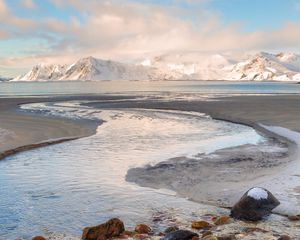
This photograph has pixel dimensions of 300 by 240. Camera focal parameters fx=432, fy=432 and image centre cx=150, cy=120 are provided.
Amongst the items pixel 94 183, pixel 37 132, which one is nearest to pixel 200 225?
pixel 94 183

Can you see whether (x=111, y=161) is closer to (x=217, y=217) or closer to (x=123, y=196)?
(x=123, y=196)

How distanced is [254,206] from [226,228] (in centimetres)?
103

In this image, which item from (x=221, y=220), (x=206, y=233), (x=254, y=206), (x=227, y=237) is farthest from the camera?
(x=254, y=206)

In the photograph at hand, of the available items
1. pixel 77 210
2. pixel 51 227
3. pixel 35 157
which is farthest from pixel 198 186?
pixel 35 157

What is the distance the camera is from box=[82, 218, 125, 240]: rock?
28.0 ft

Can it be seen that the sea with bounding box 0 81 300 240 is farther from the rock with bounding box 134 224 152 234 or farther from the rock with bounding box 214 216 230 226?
the rock with bounding box 214 216 230 226

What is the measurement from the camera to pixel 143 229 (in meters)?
8.98

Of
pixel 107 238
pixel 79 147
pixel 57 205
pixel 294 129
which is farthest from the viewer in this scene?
pixel 294 129

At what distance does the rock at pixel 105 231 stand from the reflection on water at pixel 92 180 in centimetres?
54

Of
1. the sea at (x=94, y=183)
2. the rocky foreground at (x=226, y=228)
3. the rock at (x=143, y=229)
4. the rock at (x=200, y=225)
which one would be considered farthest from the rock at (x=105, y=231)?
the rock at (x=200, y=225)

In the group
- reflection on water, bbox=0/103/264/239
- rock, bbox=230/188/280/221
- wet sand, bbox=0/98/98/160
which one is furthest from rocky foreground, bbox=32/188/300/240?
wet sand, bbox=0/98/98/160

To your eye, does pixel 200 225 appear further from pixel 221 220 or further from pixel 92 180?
pixel 92 180

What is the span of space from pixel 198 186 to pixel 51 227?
489 cm

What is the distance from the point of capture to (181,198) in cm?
1146
